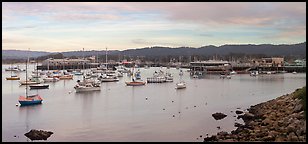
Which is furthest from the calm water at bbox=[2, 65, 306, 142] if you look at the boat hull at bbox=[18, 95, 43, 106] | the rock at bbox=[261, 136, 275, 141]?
the rock at bbox=[261, 136, 275, 141]

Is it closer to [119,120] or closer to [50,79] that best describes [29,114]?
[119,120]

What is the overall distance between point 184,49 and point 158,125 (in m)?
106

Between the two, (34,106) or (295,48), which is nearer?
(34,106)

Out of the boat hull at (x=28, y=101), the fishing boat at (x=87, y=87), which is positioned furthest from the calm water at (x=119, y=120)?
the fishing boat at (x=87, y=87)

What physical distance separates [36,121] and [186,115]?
5.45 m

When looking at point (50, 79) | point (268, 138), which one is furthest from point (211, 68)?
point (268, 138)

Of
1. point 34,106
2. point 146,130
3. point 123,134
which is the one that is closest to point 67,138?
point 123,134

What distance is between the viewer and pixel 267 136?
7559 mm

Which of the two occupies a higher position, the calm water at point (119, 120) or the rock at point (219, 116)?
the rock at point (219, 116)

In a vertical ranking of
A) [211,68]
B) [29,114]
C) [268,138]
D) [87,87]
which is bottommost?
[29,114]

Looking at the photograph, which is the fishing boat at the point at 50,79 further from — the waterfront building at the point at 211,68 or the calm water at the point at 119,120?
the waterfront building at the point at 211,68

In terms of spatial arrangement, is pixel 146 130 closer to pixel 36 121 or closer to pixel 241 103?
pixel 36 121

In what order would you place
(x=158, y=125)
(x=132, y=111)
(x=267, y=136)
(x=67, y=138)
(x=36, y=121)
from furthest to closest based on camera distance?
(x=132, y=111), (x=36, y=121), (x=158, y=125), (x=67, y=138), (x=267, y=136)

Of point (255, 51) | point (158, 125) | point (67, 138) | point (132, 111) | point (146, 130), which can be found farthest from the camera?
point (255, 51)
